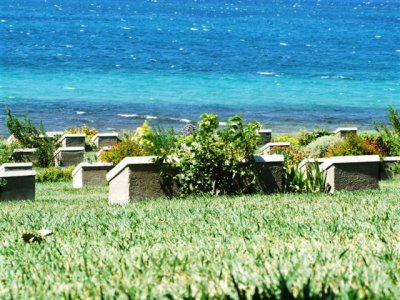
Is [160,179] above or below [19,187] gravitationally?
above

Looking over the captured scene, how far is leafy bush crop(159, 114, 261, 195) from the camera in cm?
1405

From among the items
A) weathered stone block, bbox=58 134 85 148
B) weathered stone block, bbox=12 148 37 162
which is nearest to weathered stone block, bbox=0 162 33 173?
weathered stone block, bbox=12 148 37 162

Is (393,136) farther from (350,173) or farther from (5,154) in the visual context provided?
(5,154)

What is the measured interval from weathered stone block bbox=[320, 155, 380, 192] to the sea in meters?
30.7

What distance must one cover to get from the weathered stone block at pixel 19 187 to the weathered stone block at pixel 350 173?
634 cm

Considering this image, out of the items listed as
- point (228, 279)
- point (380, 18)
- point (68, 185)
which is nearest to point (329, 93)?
point (68, 185)

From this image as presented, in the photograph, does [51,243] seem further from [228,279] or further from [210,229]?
[228,279]

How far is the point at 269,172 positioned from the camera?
14.5m

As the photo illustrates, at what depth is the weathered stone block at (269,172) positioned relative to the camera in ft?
47.4

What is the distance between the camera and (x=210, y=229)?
320 inches

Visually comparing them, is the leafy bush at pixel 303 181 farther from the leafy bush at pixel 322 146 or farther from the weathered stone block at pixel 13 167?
the leafy bush at pixel 322 146

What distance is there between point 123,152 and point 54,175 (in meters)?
4.14

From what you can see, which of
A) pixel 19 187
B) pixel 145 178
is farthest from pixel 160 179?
pixel 19 187

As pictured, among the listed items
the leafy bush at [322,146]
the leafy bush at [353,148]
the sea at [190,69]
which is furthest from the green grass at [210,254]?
the sea at [190,69]
